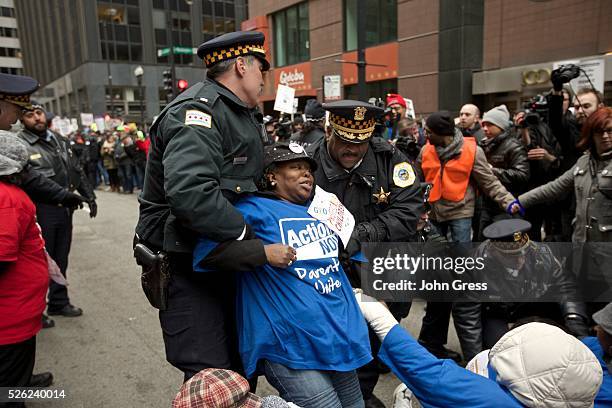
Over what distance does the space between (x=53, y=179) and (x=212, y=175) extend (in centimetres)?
364

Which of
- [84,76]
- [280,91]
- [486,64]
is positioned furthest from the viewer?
[84,76]

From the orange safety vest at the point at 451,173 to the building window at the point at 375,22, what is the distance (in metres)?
13.4

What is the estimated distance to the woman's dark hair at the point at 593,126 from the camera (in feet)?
10.4

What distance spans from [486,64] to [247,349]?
13948 millimetres

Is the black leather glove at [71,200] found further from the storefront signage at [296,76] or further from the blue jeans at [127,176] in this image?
the storefront signage at [296,76]

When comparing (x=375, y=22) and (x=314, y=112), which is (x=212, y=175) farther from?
(x=375, y=22)

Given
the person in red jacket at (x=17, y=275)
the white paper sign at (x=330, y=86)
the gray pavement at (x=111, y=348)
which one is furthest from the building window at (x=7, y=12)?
the person in red jacket at (x=17, y=275)

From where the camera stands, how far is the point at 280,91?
9.02m

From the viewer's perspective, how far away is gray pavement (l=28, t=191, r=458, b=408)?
10.6ft

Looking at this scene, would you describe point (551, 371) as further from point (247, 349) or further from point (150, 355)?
point (150, 355)

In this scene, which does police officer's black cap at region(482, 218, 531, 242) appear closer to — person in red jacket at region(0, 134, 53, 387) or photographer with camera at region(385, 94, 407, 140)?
person in red jacket at region(0, 134, 53, 387)

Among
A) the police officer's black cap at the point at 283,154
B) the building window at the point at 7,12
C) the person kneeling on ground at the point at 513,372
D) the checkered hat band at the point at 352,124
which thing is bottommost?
the person kneeling on ground at the point at 513,372

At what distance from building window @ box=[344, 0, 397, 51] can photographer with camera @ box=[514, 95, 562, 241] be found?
12.6 metres

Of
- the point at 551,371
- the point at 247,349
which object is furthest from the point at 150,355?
the point at 551,371
